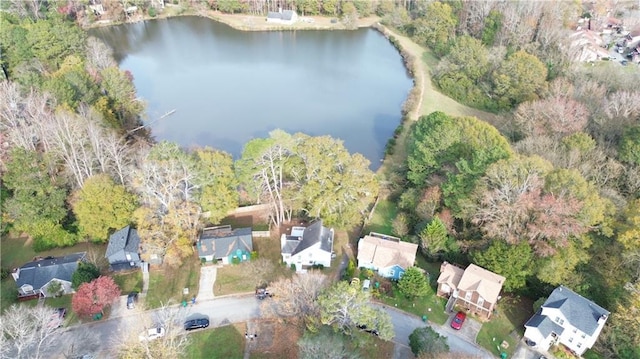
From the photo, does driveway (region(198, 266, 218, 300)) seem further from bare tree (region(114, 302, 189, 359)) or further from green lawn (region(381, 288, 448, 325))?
green lawn (region(381, 288, 448, 325))

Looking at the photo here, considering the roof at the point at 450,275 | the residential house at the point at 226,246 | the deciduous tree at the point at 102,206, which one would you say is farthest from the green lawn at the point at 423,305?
the deciduous tree at the point at 102,206

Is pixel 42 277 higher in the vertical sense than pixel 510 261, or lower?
lower

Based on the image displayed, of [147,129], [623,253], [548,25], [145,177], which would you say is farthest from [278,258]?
[548,25]

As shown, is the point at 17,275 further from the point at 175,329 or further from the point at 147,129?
the point at 147,129

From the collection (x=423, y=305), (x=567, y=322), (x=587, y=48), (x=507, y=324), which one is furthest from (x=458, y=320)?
(x=587, y=48)

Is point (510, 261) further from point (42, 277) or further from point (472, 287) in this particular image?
point (42, 277)

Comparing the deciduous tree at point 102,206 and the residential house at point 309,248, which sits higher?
the deciduous tree at point 102,206

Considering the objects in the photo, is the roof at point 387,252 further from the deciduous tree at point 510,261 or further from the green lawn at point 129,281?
the green lawn at point 129,281
